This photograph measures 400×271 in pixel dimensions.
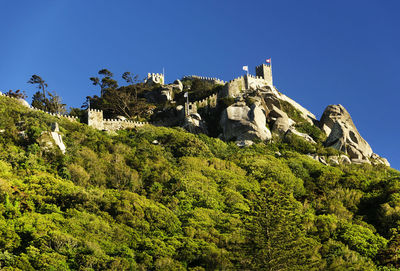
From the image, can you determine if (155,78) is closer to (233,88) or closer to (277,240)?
(233,88)

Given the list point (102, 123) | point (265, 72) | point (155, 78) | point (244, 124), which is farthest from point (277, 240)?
point (155, 78)

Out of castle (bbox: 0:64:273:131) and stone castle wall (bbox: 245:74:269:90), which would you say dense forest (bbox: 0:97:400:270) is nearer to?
castle (bbox: 0:64:273:131)

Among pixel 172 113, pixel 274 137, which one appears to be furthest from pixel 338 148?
pixel 172 113

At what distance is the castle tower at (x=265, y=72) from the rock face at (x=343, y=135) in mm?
14404

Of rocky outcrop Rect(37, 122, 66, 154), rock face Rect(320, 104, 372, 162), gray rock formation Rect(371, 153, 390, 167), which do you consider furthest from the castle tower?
rocky outcrop Rect(37, 122, 66, 154)

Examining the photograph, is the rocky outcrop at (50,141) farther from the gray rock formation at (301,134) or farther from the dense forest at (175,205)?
the gray rock formation at (301,134)

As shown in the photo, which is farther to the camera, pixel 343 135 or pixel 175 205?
pixel 343 135

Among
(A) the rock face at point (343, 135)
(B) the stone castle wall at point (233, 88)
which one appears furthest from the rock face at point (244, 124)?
(A) the rock face at point (343, 135)

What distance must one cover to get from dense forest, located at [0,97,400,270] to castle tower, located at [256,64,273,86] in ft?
93.1

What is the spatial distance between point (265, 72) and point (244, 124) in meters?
25.0

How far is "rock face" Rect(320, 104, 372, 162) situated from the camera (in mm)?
62125

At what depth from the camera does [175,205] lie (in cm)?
3766

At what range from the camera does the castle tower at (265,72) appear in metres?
82.4

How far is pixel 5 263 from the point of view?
25016 millimetres
